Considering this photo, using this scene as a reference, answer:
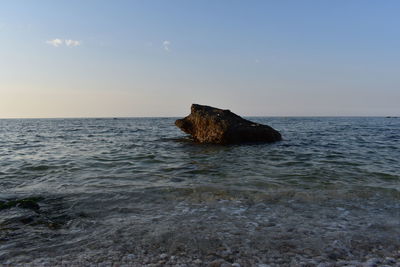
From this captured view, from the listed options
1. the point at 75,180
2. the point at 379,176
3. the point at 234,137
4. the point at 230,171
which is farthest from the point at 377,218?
the point at 234,137

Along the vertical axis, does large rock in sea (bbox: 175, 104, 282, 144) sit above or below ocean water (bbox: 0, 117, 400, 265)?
above

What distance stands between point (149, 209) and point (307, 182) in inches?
160

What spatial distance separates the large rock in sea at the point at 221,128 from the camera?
605 inches

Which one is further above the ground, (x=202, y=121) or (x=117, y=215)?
(x=202, y=121)

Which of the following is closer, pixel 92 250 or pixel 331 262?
pixel 331 262

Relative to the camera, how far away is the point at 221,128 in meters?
15.3

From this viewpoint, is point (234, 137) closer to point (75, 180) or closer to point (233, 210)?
point (75, 180)

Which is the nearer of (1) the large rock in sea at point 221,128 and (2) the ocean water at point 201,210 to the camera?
(2) the ocean water at point 201,210

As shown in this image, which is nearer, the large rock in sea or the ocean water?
the ocean water

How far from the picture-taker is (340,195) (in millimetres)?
6035

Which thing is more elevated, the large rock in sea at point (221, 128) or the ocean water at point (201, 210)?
the large rock in sea at point (221, 128)

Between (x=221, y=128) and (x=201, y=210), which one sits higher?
(x=221, y=128)

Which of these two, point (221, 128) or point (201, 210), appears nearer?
point (201, 210)

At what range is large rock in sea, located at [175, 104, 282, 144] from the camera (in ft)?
50.4
